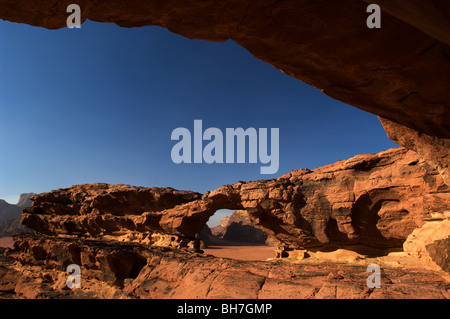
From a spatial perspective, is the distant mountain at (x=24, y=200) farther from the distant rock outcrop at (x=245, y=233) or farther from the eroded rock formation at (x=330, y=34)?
the eroded rock formation at (x=330, y=34)

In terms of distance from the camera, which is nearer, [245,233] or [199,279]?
[199,279]

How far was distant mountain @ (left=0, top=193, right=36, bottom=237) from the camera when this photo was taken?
50247mm

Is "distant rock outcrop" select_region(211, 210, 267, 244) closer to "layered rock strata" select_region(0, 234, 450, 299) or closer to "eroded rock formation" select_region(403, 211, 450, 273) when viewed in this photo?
"layered rock strata" select_region(0, 234, 450, 299)

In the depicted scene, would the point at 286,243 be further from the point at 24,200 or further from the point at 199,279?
the point at 24,200

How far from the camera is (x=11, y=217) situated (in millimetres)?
68125

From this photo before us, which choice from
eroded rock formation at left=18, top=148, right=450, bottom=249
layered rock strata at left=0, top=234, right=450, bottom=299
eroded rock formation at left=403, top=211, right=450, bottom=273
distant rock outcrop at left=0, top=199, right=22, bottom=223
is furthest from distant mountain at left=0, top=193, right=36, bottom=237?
eroded rock formation at left=403, top=211, right=450, bottom=273

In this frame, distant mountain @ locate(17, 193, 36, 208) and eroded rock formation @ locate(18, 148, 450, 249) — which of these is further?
distant mountain @ locate(17, 193, 36, 208)

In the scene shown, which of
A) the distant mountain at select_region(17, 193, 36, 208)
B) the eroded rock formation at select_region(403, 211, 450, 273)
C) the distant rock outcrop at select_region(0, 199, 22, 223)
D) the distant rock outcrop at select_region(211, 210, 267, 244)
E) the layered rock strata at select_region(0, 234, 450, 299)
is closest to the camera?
the eroded rock formation at select_region(403, 211, 450, 273)

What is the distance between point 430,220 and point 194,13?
886 cm

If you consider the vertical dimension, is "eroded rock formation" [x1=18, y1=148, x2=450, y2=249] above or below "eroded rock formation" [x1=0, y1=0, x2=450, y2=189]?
below

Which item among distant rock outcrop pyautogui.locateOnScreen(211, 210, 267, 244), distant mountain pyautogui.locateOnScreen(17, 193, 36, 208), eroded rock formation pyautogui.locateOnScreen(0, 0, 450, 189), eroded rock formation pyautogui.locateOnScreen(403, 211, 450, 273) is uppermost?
eroded rock formation pyautogui.locateOnScreen(0, 0, 450, 189)

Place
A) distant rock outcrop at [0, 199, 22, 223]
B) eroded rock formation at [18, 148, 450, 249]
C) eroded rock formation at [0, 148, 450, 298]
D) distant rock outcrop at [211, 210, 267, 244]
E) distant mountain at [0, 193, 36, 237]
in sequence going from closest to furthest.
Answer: eroded rock formation at [0, 148, 450, 298] → eroded rock formation at [18, 148, 450, 249] → distant rock outcrop at [211, 210, 267, 244] → distant mountain at [0, 193, 36, 237] → distant rock outcrop at [0, 199, 22, 223]

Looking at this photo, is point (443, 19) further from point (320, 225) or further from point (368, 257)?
point (368, 257)

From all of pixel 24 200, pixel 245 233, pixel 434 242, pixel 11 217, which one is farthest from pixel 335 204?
pixel 24 200
